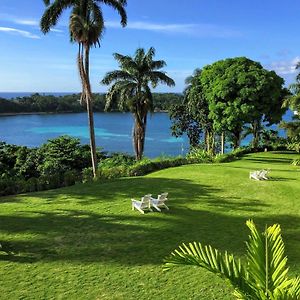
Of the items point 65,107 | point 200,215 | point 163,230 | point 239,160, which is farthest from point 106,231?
point 65,107

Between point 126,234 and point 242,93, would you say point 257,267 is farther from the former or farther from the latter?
point 242,93

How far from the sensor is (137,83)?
29031 millimetres

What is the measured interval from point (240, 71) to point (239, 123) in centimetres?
399

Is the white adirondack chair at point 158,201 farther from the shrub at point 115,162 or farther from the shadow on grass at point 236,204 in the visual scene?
the shrub at point 115,162

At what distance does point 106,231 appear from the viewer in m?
11.0

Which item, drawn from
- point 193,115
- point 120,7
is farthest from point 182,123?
point 120,7

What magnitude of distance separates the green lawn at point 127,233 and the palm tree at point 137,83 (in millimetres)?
10838

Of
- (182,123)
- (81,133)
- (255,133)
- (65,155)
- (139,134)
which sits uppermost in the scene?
(139,134)

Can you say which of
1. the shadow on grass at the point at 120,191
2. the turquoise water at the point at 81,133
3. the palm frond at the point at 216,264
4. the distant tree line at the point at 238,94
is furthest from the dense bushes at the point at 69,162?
the turquoise water at the point at 81,133

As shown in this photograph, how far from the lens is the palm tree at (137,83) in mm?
28547

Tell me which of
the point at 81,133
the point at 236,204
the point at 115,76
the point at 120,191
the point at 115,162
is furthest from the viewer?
the point at 81,133

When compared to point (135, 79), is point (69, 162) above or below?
below

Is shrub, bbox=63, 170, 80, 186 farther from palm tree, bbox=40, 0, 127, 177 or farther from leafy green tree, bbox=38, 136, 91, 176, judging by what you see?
leafy green tree, bbox=38, 136, 91, 176

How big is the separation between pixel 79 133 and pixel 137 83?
295ft
